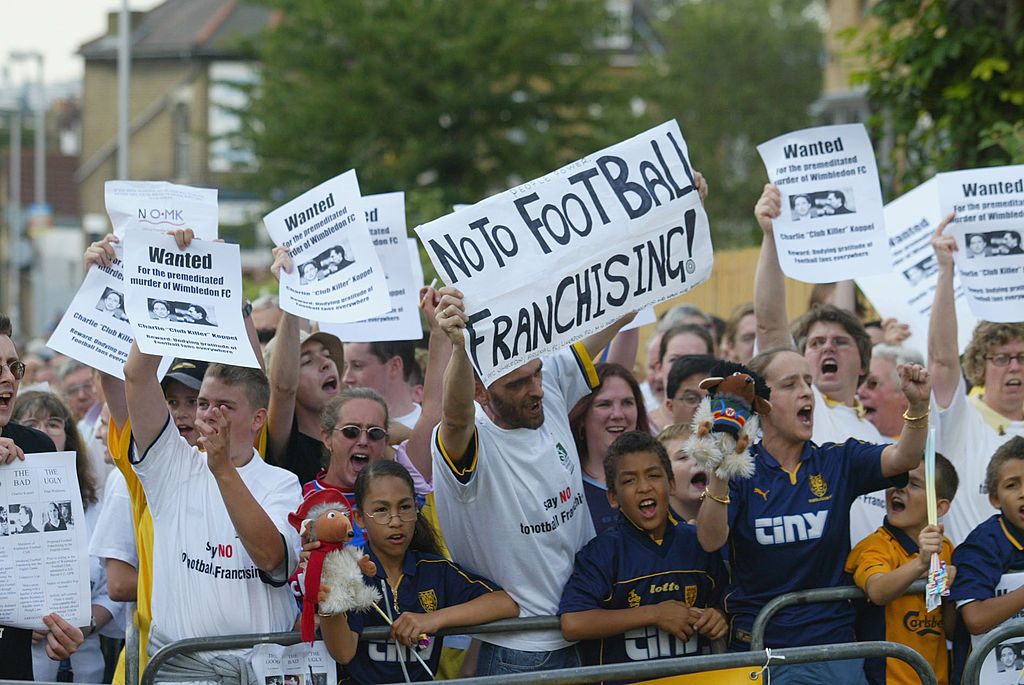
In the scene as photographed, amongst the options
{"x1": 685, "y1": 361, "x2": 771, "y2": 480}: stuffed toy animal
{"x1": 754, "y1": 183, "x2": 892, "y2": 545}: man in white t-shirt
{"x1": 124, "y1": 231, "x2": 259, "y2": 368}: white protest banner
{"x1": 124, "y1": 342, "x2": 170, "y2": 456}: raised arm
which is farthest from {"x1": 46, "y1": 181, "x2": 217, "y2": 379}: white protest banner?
{"x1": 754, "y1": 183, "x2": 892, "y2": 545}: man in white t-shirt

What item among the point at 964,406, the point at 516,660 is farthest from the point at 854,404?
the point at 516,660

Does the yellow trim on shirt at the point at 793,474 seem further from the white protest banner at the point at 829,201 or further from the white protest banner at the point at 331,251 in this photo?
the white protest banner at the point at 331,251

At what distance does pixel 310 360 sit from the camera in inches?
240

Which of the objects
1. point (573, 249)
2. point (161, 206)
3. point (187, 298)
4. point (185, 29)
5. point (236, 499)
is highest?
point (185, 29)

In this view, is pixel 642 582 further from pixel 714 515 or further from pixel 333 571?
pixel 333 571

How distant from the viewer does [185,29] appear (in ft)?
157

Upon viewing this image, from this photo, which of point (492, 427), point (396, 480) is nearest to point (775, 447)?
point (492, 427)

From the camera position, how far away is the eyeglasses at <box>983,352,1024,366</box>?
5.96m

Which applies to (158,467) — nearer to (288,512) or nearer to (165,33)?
(288,512)

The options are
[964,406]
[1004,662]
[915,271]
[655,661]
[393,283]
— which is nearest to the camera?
[655,661]

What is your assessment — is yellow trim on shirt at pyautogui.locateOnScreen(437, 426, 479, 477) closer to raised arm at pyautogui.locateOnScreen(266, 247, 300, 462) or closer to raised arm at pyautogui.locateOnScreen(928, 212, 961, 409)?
raised arm at pyautogui.locateOnScreen(266, 247, 300, 462)

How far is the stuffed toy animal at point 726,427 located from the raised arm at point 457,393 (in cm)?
81

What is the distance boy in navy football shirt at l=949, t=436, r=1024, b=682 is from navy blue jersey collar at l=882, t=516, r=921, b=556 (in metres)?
0.16

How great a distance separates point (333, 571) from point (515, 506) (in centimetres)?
79
